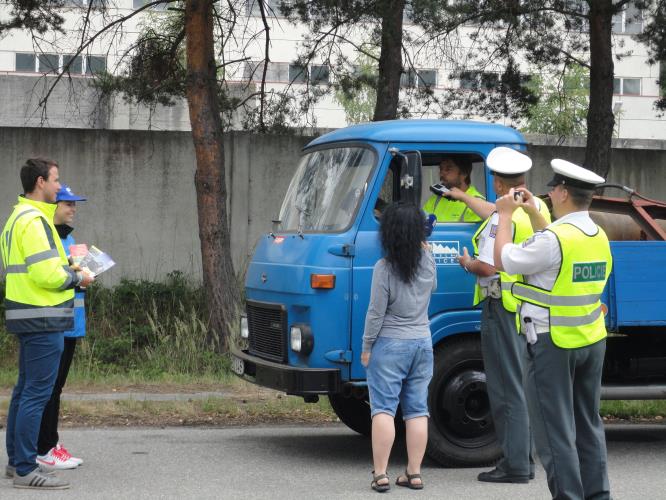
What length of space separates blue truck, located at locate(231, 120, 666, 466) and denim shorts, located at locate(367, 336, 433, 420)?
0.53 metres

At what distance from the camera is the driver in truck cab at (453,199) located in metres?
7.98

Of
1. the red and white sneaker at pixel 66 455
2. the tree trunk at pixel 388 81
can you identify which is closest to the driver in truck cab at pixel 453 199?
the red and white sneaker at pixel 66 455

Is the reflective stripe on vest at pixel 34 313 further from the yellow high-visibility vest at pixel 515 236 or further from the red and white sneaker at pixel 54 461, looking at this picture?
the yellow high-visibility vest at pixel 515 236

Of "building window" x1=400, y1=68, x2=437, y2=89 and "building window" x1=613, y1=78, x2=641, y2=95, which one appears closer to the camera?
"building window" x1=400, y1=68, x2=437, y2=89

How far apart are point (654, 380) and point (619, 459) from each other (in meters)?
0.66

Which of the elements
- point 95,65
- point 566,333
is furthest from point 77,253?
point 95,65

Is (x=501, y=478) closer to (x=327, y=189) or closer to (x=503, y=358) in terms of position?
(x=503, y=358)

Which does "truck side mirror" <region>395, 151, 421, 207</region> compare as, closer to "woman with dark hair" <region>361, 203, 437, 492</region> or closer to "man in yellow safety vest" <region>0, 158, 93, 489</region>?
"woman with dark hair" <region>361, 203, 437, 492</region>

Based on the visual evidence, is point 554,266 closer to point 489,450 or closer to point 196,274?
point 489,450

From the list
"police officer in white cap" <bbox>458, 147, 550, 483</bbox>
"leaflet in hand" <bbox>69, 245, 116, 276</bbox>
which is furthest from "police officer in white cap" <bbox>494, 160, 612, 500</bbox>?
"leaflet in hand" <bbox>69, 245, 116, 276</bbox>

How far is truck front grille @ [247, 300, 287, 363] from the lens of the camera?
789 centimetres

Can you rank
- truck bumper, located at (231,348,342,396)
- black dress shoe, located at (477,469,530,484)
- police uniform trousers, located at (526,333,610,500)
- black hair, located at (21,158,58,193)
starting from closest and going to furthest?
police uniform trousers, located at (526,333,610,500) < black hair, located at (21,158,58,193) < black dress shoe, located at (477,469,530,484) < truck bumper, located at (231,348,342,396)

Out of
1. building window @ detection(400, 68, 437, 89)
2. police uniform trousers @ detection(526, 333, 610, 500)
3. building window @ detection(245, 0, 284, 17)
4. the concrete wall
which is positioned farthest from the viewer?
building window @ detection(400, 68, 437, 89)

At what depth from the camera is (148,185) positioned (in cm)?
1588
